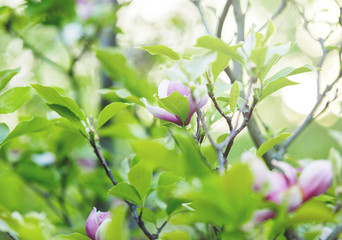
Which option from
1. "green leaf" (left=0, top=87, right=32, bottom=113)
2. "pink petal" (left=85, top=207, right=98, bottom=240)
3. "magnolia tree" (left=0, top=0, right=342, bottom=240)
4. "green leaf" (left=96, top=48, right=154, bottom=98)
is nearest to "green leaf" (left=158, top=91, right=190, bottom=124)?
"magnolia tree" (left=0, top=0, right=342, bottom=240)

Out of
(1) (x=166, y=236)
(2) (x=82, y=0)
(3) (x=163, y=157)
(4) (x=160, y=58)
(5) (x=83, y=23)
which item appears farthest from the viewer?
(4) (x=160, y=58)

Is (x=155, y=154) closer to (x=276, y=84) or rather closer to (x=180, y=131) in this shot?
(x=180, y=131)

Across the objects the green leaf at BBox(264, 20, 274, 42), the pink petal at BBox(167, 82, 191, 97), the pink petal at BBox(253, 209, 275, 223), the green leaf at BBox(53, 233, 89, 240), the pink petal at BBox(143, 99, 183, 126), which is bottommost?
the green leaf at BBox(53, 233, 89, 240)

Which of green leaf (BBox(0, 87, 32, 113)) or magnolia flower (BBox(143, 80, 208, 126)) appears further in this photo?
green leaf (BBox(0, 87, 32, 113))

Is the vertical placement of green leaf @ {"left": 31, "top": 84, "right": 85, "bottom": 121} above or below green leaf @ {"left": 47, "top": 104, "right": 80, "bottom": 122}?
above

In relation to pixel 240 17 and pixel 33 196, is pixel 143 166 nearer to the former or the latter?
pixel 240 17

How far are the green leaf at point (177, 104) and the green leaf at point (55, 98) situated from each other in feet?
0.61

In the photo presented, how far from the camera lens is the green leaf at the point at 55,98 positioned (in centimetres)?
59

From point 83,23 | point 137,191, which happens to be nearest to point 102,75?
point 83,23

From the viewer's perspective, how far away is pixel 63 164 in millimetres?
1250

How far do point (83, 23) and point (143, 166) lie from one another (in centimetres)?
103

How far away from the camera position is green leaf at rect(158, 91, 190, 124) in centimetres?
50

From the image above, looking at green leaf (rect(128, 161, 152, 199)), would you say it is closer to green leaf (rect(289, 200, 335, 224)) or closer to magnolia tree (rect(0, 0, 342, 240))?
magnolia tree (rect(0, 0, 342, 240))

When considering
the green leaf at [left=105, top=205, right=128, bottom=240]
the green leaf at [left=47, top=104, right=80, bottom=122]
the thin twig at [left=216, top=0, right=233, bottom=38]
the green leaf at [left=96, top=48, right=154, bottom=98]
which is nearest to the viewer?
the green leaf at [left=105, top=205, right=128, bottom=240]
